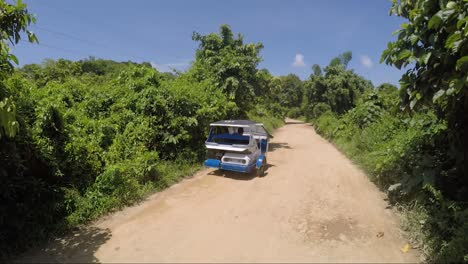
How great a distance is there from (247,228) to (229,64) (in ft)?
28.3

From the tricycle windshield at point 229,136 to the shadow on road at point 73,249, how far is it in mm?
4642

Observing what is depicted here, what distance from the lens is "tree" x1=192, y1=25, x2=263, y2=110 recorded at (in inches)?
482

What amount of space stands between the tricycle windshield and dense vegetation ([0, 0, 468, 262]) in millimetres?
699

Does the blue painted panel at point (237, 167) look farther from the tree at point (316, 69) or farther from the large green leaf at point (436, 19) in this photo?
the tree at point (316, 69)

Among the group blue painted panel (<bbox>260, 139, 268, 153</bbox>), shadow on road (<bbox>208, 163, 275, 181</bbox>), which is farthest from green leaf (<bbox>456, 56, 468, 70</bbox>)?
blue painted panel (<bbox>260, 139, 268, 153</bbox>)

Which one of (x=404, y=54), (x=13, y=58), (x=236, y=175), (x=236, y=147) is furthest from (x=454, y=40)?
(x=236, y=175)

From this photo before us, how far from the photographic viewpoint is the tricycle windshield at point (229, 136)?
9.04m

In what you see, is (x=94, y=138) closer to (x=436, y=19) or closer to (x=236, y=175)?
(x=236, y=175)

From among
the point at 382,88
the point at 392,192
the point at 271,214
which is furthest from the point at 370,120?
the point at 271,214

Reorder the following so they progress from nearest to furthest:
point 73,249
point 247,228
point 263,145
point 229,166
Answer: point 73,249 → point 247,228 → point 229,166 → point 263,145

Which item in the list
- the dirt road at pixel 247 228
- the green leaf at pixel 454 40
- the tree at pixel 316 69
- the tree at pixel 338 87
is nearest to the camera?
the green leaf at pixel 454 40

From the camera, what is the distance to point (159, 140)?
28.5 feet

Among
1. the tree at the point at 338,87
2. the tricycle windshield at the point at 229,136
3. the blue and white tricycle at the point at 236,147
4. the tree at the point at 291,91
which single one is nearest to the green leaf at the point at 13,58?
the blue and white tricycle at the point at 236,147

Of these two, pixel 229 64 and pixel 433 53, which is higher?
pixel 229 64
